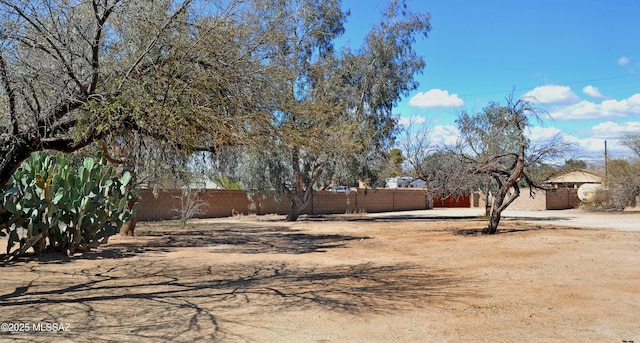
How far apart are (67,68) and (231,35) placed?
2364mm

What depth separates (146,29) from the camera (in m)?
8.23

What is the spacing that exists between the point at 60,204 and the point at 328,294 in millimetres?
7457

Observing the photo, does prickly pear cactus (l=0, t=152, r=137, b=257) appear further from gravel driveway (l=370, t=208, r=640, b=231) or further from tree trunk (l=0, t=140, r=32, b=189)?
gravel driveway (l=370, t=208, r=640, b=231)

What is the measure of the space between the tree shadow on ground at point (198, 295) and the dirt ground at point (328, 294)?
20 mm

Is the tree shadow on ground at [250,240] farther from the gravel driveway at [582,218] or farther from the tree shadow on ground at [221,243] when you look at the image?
the gravel driveway at [582,218]

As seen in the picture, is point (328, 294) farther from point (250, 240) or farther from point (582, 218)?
point (582, 218)

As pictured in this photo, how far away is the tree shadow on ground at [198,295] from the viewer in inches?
272

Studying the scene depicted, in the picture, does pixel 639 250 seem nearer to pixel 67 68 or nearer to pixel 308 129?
pixel 308 129

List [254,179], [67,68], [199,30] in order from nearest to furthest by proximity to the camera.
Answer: [67,68] → [199,30] → [254,179]

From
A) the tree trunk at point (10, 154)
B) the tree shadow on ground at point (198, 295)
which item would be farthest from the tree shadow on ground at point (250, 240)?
the tree trunk at point (10, 154)

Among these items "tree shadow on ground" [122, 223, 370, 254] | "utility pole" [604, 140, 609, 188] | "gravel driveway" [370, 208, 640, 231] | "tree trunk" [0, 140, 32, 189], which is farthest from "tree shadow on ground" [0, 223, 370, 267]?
"utility pole" [604, 140, 609, 188]

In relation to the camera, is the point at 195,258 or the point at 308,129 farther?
the point at 195,258

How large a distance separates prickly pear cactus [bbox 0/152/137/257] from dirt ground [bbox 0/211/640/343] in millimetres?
548

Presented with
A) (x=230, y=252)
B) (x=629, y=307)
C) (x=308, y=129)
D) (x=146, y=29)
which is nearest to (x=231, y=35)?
(x=146, y=29)
